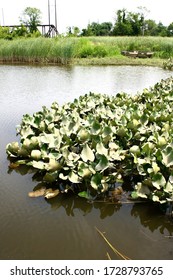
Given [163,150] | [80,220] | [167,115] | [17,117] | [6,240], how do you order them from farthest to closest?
[17,117]
[167,115]
[163,150]
[80,220]
[6,240]

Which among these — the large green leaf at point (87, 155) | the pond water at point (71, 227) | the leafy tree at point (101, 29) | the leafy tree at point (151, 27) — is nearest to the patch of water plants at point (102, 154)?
the large green leaf at point (87, 155)

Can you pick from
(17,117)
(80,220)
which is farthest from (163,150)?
(17,117)

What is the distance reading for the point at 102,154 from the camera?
2.94m

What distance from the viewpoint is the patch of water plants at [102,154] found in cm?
280

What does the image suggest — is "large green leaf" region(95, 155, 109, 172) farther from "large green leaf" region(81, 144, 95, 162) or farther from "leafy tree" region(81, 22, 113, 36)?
"leafy tree" region(81, 22, 113, 36)

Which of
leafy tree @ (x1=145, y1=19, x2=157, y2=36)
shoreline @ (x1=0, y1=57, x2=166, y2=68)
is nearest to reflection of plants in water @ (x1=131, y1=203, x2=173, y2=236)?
shoreline @ (x1=0, y1=57, x2=166, y2=68)

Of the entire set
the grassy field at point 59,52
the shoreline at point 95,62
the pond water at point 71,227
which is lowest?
the pond water at point 71,227

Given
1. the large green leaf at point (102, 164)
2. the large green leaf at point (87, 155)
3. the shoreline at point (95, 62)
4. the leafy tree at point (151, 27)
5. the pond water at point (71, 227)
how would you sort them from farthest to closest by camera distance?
the leafy tree at point (151, 27)
the shoreline at point (95, 62)
the large green leaf at point (87, 155)
the large green leaf at point (102, 164)
the pond water at point (71, 227)

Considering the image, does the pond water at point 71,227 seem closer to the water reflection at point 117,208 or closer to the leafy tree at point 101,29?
the water reflection at point 117,208

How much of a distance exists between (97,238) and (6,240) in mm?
654

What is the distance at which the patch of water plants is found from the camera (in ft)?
9.20

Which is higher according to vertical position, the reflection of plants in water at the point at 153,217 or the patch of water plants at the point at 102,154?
the patch of water plants at the point at 102,154

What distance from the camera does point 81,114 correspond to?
495 cm
